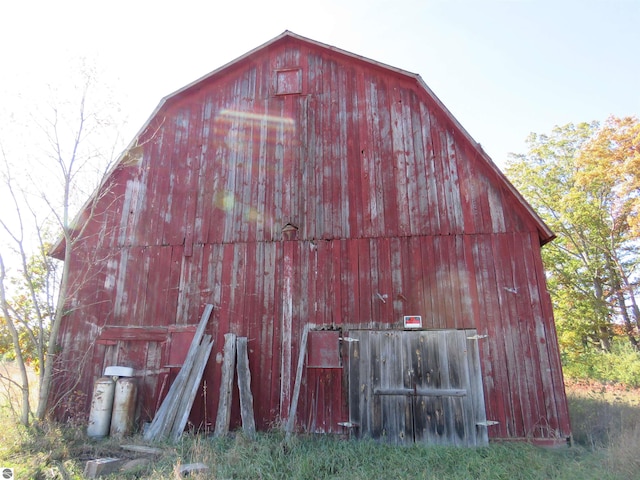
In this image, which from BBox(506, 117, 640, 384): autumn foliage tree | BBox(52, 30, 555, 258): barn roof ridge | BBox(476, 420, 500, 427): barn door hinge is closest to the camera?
BBox(476, 420, 500, 427): barn door hinge

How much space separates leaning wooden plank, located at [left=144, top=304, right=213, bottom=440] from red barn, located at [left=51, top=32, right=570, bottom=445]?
0.99 feet

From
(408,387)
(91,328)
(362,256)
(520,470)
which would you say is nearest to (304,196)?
(362,256)

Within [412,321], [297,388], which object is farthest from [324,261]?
[297,388]

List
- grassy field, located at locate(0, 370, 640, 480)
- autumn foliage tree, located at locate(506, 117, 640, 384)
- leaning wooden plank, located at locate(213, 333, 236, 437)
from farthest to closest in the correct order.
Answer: autumn foliage tree, located at locate(506, 117, 640, 384) → leaning wooden plank, located at locate(213, 333, 236, 437) → grassy field, located at locate(0, 370, 640, 480)

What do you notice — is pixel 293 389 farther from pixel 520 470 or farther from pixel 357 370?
pixel 520 470

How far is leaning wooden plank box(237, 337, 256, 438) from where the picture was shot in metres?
6.96

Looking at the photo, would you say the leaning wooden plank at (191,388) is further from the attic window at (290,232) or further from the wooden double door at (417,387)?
the wooden double door at (417,387)

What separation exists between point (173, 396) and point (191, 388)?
331 mm

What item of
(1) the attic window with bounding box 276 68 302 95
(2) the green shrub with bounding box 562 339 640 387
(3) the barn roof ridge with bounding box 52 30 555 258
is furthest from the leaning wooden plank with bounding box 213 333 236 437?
(2) the green shrub with bounding box 562 339 640 387

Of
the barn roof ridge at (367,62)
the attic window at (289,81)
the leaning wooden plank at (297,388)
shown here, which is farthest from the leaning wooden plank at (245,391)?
the attic window at (289,81)

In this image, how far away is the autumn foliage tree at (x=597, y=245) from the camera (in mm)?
17672

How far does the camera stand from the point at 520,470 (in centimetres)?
533

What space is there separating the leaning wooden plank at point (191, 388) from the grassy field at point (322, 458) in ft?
0.84

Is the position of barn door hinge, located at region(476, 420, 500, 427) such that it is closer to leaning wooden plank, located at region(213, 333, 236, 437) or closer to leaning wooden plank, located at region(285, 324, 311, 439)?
leaning wooden plank, located at region(285, 324, 311, 439)
